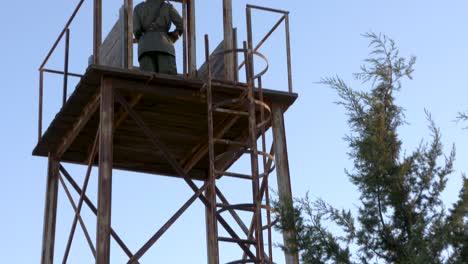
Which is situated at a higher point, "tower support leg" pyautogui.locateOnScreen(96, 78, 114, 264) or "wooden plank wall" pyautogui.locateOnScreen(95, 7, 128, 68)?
"wooden plank wall" pyautogui.locateOnScreen(95, 7, 128, 68)

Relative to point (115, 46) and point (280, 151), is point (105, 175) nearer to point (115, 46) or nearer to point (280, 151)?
point (115, 46)

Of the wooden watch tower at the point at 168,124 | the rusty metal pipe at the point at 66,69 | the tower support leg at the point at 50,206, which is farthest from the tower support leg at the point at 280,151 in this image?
the tower support leg at the point at 50,206

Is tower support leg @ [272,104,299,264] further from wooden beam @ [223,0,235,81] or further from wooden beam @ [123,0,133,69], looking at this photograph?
wooden beam @ [123,0,133,69]

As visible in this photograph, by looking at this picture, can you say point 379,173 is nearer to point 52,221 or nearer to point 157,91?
point 157,91

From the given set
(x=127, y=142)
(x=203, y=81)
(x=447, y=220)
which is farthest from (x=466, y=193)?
(x=127, y=142)

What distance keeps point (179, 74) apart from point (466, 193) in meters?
6.97

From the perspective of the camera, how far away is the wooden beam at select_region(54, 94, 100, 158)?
17.2 meters

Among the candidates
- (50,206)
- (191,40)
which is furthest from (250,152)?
(50,206)

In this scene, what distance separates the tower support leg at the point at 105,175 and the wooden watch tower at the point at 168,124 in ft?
0.05

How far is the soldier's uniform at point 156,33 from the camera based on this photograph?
17641 mm

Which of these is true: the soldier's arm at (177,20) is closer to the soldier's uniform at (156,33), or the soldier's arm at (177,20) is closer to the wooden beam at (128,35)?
the soldier's uniform at (156,33)

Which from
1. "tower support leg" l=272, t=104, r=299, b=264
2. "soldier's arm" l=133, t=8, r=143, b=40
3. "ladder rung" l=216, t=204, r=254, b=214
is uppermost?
"soldier's arm" l=133, t=8, r=143, b=40

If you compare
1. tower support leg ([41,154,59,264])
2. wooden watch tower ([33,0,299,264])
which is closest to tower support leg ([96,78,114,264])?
wooden watch tower ([33,0,299,264])

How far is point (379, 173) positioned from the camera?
11.8m
